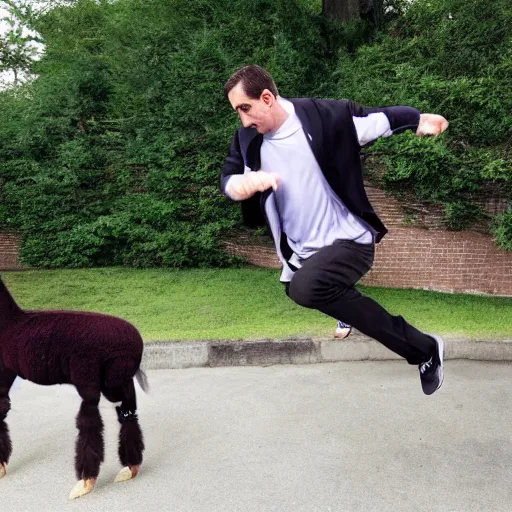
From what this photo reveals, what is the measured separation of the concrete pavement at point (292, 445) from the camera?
145 inches

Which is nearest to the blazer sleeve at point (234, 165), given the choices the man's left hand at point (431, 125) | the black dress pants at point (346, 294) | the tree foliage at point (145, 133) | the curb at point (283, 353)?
the black dress pants at point (346, 294)

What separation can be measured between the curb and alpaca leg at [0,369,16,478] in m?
2.77

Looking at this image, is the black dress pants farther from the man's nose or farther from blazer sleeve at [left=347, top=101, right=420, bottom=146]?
the man's nose

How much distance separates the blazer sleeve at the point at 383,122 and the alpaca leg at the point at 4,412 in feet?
8.06

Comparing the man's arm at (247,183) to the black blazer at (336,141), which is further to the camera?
the black blazer at (336,141)

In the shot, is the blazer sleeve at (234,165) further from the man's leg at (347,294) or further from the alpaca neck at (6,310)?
the alpaca neck at (6,310)

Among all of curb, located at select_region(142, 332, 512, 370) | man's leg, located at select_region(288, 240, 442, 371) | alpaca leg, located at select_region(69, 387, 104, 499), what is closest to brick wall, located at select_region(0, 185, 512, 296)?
curb, located at select_region(142, 332, 512, 370)

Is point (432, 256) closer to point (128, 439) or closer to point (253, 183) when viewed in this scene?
point (128, 439)

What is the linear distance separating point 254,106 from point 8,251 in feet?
32.1

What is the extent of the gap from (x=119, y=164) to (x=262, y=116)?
8591 mm

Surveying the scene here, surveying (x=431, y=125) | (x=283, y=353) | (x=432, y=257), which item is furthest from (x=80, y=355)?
(x=432, y=257)

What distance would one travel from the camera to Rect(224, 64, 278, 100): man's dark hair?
342 cm

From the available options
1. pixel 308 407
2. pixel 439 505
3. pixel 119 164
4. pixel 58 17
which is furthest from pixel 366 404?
pixel 58 17

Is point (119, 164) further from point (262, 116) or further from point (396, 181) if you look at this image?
point (262, 116)
